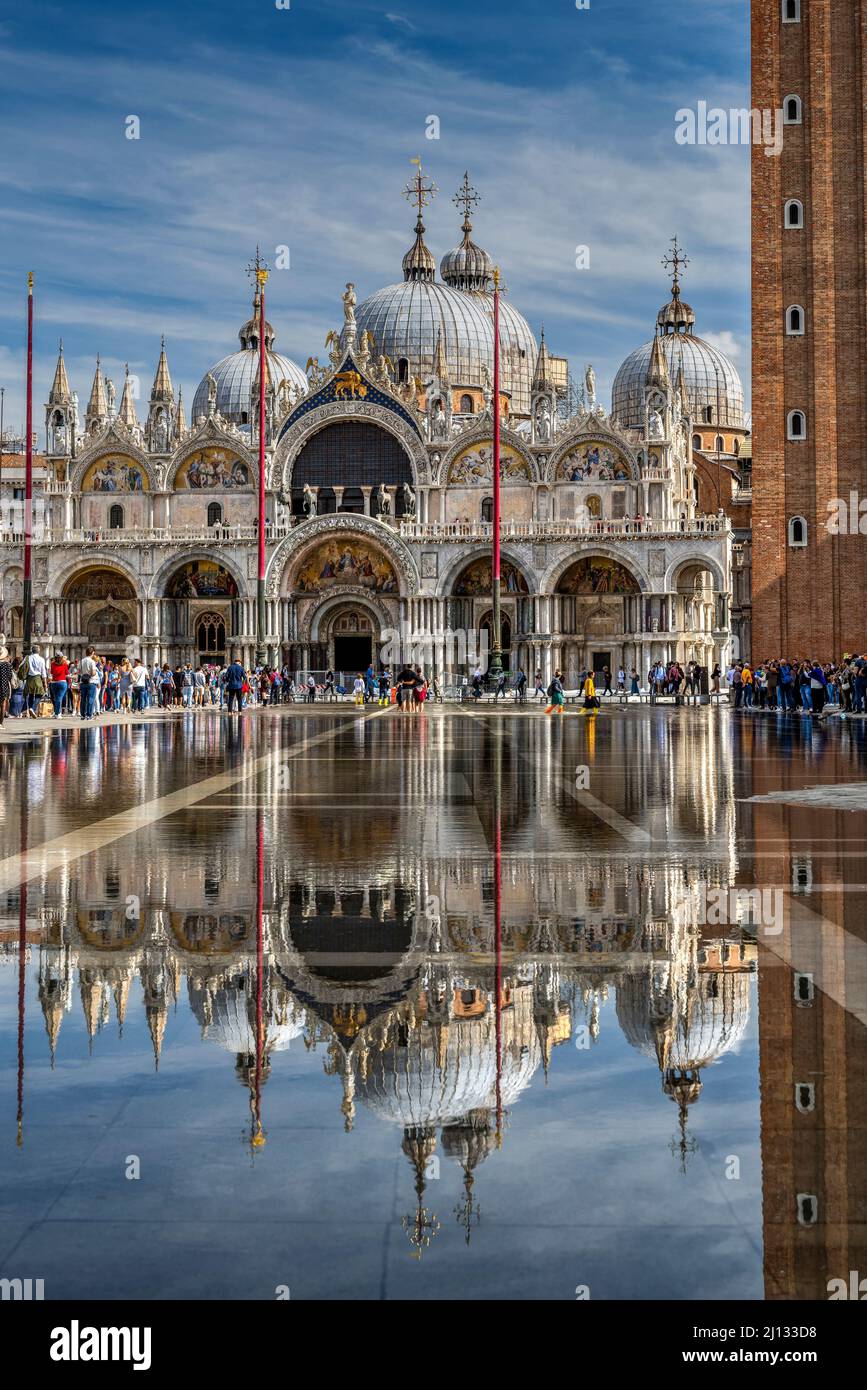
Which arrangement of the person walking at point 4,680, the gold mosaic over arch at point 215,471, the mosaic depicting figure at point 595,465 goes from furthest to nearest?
the gold mosaic over arch at point 215,471 < the mosaic depicting figure at point 595,465 < the person walking at point 4,680

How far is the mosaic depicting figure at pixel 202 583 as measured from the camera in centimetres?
6581

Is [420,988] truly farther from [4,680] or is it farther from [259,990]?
[4,680]

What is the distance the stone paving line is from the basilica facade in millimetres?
44260

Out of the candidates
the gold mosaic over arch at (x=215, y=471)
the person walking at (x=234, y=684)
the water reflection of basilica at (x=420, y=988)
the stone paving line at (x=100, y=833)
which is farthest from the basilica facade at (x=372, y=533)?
the water reflection of basilica at (x=420, y=988)

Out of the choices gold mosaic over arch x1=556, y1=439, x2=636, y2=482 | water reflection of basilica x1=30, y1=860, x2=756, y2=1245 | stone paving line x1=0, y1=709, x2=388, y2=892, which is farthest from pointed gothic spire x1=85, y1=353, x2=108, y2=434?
water reflection of basilica x1=30, y1=860, x2=756, y2=1245

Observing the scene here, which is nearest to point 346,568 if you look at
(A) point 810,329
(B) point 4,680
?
(A) point 810,329

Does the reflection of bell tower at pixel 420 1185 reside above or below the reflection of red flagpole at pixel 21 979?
below

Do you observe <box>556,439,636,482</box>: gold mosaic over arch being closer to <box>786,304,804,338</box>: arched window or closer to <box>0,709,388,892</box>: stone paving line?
<box>786,304,804,338</box>: arched window

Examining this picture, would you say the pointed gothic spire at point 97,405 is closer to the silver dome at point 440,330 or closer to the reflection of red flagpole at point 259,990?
the silver dome at point 440,330

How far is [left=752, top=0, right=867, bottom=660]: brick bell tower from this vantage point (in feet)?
156

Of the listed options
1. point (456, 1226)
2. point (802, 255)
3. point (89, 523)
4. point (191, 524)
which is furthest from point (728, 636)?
point (456, 1226)

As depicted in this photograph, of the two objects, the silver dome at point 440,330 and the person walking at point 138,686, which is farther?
the silver dome at point 440,330

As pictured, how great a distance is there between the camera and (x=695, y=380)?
92.3 metres

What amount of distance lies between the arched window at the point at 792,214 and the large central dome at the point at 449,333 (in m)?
25.9
